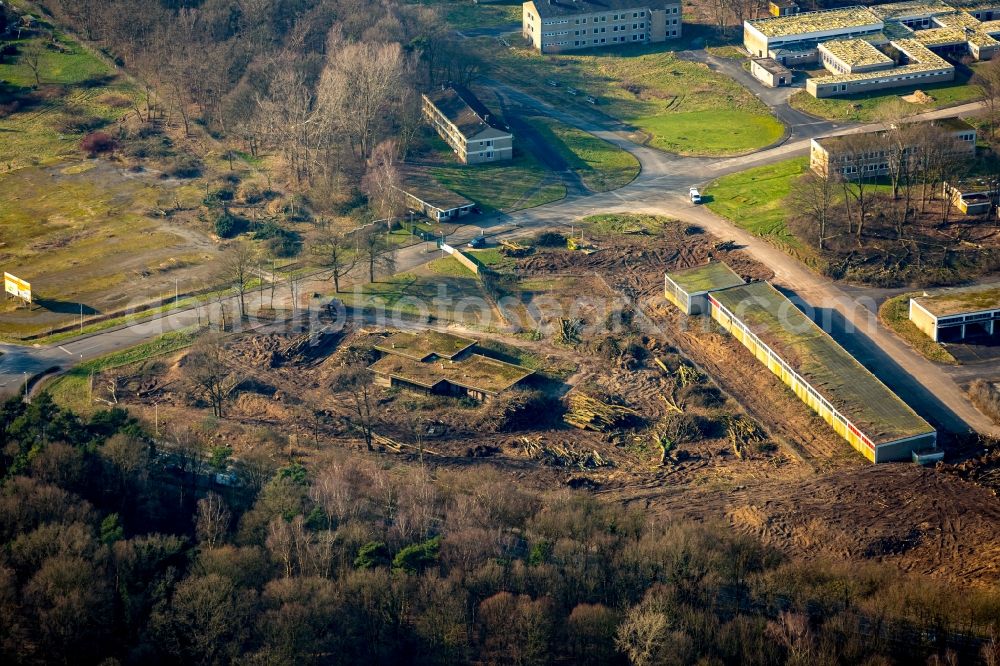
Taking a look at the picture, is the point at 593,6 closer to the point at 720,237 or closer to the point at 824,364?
the point at 720,237

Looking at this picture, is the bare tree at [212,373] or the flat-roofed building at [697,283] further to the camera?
the flat-roofed building at [697,283]

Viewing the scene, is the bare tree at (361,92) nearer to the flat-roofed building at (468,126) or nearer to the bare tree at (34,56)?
the flat-roofed building at (468,126)

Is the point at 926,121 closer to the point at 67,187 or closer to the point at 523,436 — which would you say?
the point at 523,436

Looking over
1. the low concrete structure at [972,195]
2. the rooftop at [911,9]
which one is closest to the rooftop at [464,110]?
the low concrete structure at [972,195]

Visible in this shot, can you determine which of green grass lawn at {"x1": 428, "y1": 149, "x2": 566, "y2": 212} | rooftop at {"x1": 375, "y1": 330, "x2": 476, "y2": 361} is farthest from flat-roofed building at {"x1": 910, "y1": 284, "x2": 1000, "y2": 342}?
green grass lawn at {"x1": 428, "y1": 149, "x2": 566, "y2": 212}

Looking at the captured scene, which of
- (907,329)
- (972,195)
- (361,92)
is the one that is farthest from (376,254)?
(972,195)

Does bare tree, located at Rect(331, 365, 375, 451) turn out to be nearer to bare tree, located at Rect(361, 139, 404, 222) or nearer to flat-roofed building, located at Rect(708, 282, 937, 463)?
bare tree, located at Rect(361, 139, 404, 222)

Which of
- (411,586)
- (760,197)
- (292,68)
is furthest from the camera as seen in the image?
(292,68)
